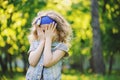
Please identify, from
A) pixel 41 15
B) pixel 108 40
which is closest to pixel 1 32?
pixel 41 15

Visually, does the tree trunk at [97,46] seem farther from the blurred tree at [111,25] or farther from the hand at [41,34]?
the hand at [41,34]

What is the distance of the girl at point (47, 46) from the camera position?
19.5ft

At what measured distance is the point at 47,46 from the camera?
234 inches

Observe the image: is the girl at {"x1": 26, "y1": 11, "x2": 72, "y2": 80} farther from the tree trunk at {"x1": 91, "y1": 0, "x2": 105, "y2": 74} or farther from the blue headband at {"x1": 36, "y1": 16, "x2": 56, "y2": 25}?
the tree trunk at {"x1": 91, "y1": 0, "x2": 105, "y2": 74}

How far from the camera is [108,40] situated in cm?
2141

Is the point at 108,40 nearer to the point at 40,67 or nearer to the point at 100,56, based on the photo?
the point at 100,56

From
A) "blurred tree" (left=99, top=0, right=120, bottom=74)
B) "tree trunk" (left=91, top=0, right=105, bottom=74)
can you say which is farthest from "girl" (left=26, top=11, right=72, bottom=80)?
"blurred tree" (left=99, top=0, right=120, bottom=74)

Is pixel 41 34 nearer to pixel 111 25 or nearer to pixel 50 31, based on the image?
pixel 50 31

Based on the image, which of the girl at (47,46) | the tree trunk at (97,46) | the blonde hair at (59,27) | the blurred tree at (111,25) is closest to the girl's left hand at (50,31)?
the girl at (47,46)

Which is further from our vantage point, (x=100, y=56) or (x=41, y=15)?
(x=100, y=56)

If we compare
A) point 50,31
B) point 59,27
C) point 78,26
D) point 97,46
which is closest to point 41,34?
point 50,31

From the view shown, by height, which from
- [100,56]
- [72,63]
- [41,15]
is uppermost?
[41,15]

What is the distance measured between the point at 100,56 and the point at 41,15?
474 inches

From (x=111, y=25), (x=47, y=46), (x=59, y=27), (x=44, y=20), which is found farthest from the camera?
(x=111, y=25)
